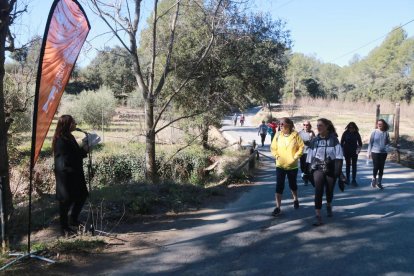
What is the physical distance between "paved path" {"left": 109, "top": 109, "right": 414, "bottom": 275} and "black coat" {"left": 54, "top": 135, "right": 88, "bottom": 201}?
1461 millimetres

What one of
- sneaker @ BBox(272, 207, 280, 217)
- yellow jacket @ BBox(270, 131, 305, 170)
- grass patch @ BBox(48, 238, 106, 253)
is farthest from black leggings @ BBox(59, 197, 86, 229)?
yellow jacket @ BBox(270, 131, 305, 170)

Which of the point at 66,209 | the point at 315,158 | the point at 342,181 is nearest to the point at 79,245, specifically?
the point at 66,209

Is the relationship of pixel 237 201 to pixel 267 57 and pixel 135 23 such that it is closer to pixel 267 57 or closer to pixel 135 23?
pixel 135 23

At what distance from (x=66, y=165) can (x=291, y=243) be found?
338 centimetres

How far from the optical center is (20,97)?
15.3 meters

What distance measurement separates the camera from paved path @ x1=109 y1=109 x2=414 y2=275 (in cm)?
473

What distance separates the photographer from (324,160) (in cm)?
670

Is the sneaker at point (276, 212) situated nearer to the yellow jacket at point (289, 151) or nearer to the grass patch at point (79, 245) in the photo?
the yellow jacket at point (289, 151)

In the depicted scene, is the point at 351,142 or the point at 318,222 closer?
the point at 318,222

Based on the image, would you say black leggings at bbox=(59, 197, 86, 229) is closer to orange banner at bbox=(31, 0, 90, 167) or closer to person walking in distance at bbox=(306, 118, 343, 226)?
orange banner at bbox=(31, 0, 90, 167)

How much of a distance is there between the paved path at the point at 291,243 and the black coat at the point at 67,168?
4.79ft

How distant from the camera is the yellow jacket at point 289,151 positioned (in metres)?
7.09

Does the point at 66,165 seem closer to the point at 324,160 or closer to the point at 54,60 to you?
the point at 54,60

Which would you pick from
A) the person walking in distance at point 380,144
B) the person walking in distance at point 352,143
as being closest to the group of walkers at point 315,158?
the person walking in distance at point 380,144
